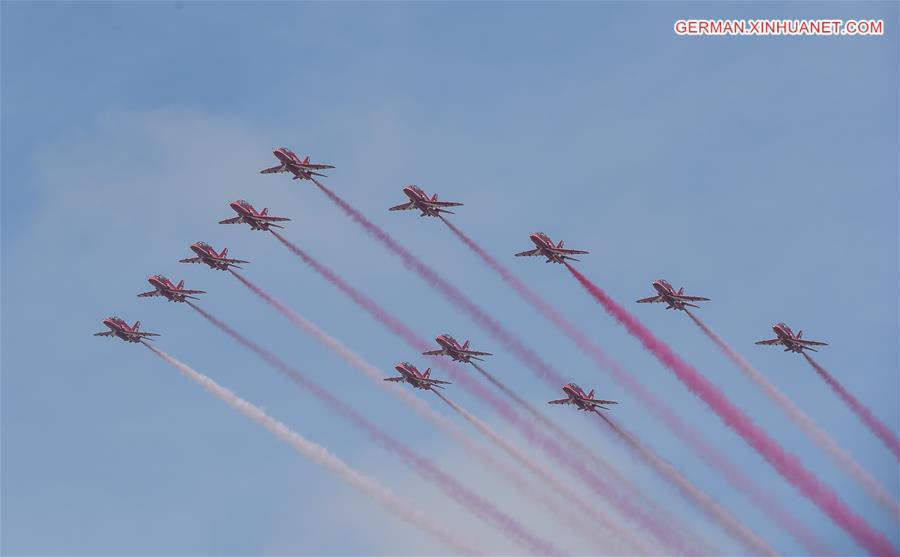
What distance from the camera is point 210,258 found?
7411 inches

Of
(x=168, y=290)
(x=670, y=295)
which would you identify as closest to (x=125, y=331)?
(x=168, y=290)

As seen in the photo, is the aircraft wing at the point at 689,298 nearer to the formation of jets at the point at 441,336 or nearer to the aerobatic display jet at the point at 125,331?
the formation of jets at the point at 441,336

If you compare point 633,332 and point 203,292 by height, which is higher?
point 633,332

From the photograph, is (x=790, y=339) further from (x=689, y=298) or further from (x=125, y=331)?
(x=125, y=331)

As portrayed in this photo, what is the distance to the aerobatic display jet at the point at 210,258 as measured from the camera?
7407 inches

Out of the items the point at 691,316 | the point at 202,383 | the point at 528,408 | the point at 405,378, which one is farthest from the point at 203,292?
the point at 691,316

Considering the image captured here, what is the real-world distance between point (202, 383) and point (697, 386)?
53179 mm

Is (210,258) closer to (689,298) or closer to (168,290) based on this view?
(168,290)

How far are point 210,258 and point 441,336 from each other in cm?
2619

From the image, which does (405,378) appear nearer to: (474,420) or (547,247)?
(474,420)

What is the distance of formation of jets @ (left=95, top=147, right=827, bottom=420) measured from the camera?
183500 mm

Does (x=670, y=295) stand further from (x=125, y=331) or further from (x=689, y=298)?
(x=125, y=331)

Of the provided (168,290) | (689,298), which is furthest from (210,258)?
(689,298)

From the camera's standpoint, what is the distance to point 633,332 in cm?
18575
